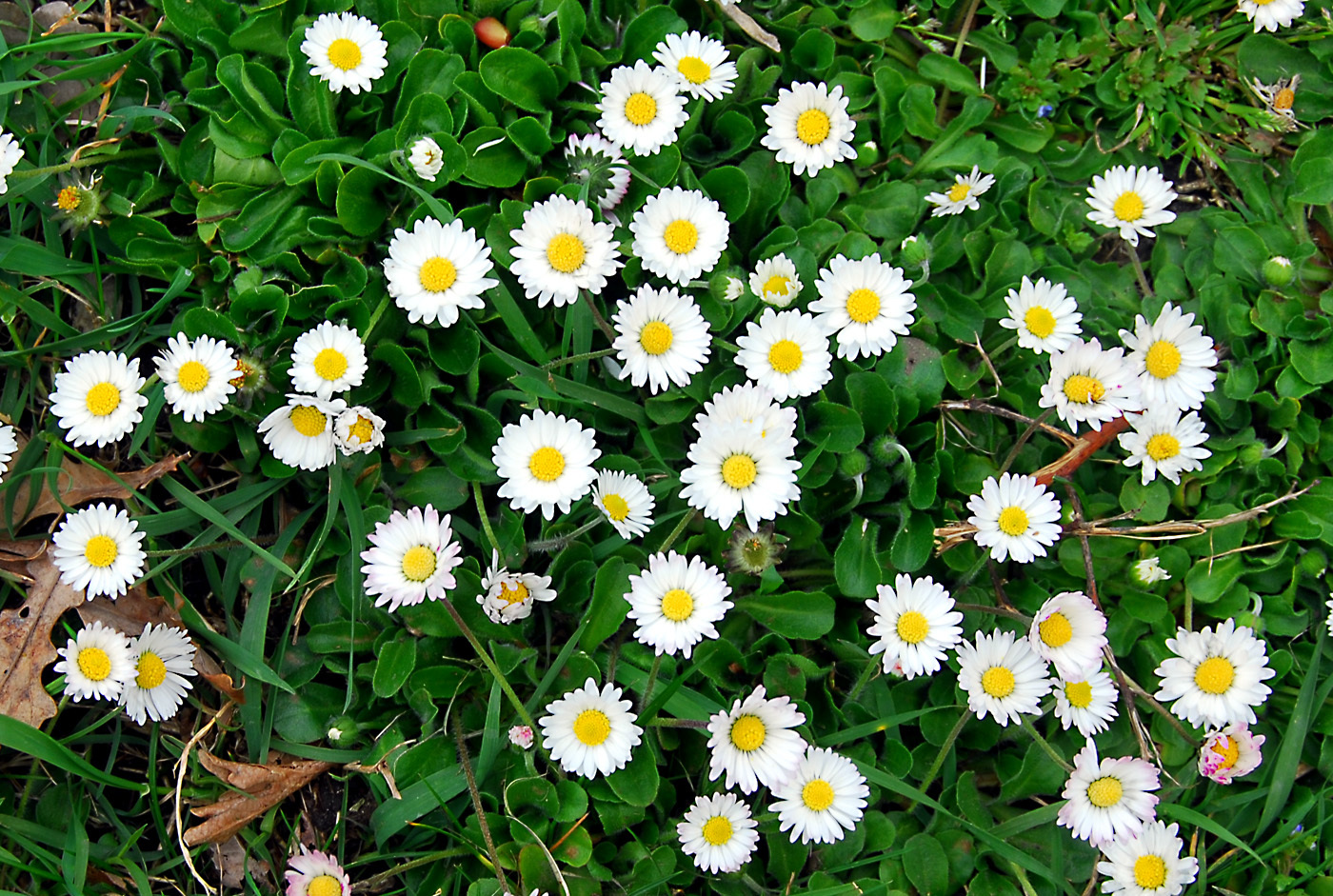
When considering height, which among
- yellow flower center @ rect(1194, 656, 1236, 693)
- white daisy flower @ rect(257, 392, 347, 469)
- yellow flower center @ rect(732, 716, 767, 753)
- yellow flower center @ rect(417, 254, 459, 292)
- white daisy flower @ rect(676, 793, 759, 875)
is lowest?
white daisy flower @ rect(676, 793, 759, 875)

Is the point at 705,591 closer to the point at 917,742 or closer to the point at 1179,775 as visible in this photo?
the point at 917,742

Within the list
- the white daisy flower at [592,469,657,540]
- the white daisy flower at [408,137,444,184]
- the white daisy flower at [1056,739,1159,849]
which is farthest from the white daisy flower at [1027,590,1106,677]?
the white daisy flower at [408,137,444,184]

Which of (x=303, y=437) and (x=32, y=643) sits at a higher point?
(x=303, y=437)

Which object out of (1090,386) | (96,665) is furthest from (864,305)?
(96,665)

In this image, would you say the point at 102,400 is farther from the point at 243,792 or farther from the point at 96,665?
the point at 243,792

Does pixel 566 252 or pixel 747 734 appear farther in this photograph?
pixel 566 252

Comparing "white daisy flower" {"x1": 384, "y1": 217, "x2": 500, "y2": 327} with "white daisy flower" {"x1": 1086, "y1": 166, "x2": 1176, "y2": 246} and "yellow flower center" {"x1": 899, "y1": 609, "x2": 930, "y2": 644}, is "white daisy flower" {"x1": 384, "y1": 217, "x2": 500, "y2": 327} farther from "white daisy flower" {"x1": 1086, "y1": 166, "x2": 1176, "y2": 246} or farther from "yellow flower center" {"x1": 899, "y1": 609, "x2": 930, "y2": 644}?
"white daisy flower" {"x1": 1086, "y1": 166, "x2": 1176, "y2": 246}

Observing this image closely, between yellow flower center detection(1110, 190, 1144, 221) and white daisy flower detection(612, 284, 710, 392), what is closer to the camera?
white daisy flower detection(612, 284, 710, 392)
